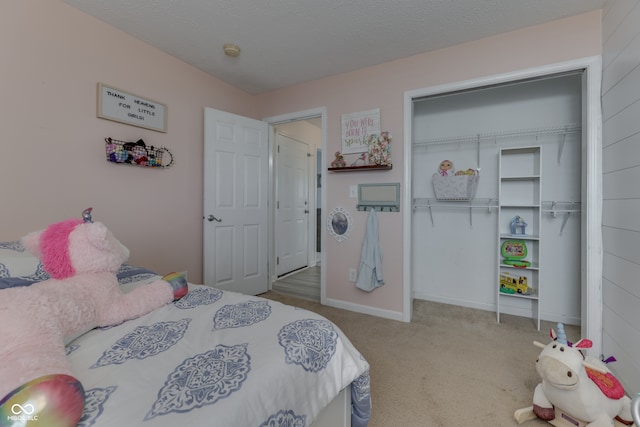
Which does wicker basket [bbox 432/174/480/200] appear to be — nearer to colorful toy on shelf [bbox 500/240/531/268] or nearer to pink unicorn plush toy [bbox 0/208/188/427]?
colorful toy on shelf [bbox 500/240/531/268]

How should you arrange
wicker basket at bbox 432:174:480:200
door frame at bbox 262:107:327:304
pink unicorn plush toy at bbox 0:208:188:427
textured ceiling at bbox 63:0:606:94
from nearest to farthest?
pink unicorn plush toy at bbox 0:208:188:427 → textured ceiling at bbox 63:0:606:94 → wicker basket at bbox 432:174:480:200 → door frame at bbox 262:107:327:304

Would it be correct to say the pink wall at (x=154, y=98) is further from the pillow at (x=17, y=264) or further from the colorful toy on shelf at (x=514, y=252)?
the colorful toy on shelf at (x=514, y=252)

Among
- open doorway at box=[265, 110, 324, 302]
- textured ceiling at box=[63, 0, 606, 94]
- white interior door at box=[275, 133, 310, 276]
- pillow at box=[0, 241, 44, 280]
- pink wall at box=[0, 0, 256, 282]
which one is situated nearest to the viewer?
pillow at box=[0, 241, 44, 280]

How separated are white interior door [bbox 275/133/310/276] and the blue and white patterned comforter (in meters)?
2.94

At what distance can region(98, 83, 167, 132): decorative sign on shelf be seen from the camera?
6.95 feet

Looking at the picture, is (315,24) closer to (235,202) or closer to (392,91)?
(392,91)

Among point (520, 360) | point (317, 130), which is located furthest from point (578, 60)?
point (317, 130)

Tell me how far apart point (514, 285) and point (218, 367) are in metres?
2.91

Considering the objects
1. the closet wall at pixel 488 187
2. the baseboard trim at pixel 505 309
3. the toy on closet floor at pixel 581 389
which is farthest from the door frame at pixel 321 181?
the toy on closet floor at pixel 581 389

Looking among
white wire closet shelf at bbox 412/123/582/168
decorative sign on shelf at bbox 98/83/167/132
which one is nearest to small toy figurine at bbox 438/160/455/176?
white wire closet shelf at bbox 412/123/582/168

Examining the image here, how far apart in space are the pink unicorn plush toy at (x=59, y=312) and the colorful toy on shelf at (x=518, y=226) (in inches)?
113

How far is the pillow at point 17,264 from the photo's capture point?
3.94 ft

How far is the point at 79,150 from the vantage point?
2012mm

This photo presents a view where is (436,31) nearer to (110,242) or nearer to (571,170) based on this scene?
(571,170)
